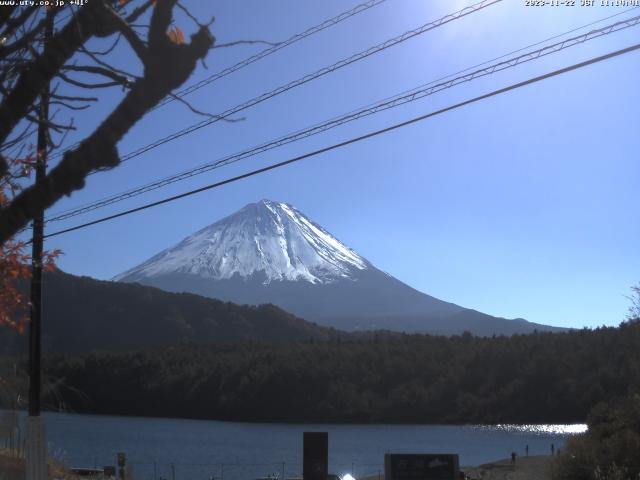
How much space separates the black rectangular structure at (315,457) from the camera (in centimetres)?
1310

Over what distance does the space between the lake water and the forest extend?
3.37 metres

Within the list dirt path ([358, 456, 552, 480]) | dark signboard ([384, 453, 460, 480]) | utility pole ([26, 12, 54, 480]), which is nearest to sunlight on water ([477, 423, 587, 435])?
dirt path ([358, 456, 552, 480])

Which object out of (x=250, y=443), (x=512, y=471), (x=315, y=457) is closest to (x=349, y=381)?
(x=250, y=443)

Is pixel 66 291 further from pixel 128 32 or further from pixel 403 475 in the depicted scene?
pixel 128 32

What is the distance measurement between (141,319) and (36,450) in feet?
381

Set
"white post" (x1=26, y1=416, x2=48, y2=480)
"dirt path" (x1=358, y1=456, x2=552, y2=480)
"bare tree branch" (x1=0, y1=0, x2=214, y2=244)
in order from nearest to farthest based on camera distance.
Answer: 1. "bare tree branch" (x1=0, y1=0, x2=214, y2=244)
2. "white post" (x1=26, y1=416, x2=48, y2=480)
3. "dirt path" (x1=358, y1=456, x2=552, y2=480)

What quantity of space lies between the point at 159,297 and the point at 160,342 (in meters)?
9.29

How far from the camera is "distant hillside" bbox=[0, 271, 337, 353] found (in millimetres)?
112750

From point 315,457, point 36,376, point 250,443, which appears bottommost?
point 250,443

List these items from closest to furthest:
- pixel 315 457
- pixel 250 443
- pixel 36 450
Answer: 1. pixel 36 450
2. pixel 315 457
3. pixel 250 443

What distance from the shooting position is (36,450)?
1024 centimetres

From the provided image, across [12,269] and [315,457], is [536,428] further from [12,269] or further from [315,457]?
[12,269]

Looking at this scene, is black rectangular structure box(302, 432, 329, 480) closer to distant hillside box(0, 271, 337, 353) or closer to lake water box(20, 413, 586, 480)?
lake water box(20, 413, 586, 480)

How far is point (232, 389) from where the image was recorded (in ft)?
325
